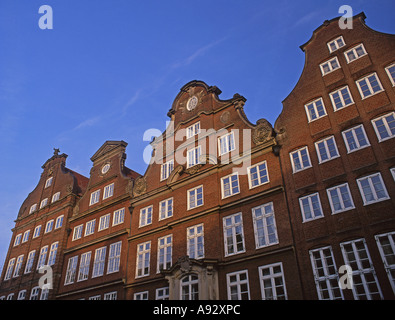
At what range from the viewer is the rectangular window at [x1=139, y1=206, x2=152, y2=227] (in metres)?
27.5

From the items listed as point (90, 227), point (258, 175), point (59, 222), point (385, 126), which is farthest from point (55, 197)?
point (385, 126)

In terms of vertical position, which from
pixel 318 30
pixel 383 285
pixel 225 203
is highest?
pixel 318 30

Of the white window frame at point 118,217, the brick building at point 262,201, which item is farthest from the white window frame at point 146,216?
the white window frame at point 118,217

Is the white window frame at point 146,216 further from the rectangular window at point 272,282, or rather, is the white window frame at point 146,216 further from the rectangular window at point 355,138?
the rectangular window at point 355,138

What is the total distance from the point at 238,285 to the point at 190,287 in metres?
3.11

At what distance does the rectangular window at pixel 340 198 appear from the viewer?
59.1 feet

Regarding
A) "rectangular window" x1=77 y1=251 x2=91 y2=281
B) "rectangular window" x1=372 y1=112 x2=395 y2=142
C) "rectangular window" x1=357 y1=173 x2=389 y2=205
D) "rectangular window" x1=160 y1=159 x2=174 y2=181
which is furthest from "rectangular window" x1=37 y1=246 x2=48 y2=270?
"rectangular window" x1=372 y1=112 x2=395 y2=142

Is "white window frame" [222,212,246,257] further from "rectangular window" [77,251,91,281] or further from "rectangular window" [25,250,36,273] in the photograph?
"rectangular window" [25,250,36,273]

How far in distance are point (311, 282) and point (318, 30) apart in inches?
662

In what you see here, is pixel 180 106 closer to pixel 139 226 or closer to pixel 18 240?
pixel 139 226

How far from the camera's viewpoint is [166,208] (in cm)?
2659

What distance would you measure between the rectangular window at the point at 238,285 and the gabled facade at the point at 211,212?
54 mm
